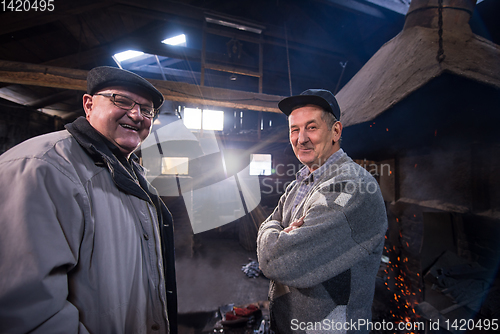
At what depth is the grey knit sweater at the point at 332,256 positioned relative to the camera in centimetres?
124

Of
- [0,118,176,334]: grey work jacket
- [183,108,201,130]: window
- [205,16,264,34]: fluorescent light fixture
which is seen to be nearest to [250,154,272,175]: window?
[183,108,201,130]: window

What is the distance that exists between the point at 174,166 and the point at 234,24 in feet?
42.5

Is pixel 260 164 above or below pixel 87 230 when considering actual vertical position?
above

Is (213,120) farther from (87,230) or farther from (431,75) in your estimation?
(87,230)

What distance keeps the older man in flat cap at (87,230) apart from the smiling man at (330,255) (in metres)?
0.87

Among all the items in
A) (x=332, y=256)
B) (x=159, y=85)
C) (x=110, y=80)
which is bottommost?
(x=332, y=256)

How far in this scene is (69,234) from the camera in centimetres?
92

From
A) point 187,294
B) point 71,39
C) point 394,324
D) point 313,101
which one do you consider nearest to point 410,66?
point 313,101

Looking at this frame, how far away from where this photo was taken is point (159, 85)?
402cm

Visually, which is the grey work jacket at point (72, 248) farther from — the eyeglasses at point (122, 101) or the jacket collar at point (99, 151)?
the eyeglasses at point (122, 101)

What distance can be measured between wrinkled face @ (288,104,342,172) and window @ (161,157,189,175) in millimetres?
14677

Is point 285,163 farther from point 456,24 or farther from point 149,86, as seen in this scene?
point 149,86

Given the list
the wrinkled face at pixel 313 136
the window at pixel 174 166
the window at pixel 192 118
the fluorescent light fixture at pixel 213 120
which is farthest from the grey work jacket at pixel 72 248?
the window at pixel 174 166

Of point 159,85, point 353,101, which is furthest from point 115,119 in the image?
point 159,85
